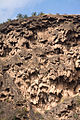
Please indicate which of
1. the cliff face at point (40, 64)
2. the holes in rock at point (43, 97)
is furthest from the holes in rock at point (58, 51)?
the holes in rock at point (43, 97)

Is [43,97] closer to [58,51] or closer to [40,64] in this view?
[40,64]

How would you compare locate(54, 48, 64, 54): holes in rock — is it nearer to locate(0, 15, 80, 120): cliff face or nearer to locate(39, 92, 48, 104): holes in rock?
locate(0, 15, 80, 120): cliff face

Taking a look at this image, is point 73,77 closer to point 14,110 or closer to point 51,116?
point 51,116

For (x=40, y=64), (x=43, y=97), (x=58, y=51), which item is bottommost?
(x=43, y=97)

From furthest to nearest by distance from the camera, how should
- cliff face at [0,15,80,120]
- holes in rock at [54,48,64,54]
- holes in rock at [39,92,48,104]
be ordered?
holes in rock at [54,48,64,54]
holes in rock at [39,92,48,104]
cliff face at [0,15,80,120]

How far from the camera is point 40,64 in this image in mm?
18109

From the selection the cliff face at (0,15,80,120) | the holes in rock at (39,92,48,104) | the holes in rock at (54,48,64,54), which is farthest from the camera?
the holes in rock at (54,48,64,54)

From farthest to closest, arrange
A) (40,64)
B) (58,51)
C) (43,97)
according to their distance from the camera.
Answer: (58,51)
(40,64)
(43,97)

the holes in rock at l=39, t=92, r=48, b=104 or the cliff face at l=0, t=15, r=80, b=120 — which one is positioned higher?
the cliff face at l=0, t=15, r=80, b=120

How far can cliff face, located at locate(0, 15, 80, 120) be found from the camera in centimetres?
1667

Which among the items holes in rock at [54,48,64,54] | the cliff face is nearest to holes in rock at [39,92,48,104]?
the cliff face

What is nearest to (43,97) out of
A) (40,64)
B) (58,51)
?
(40,64)

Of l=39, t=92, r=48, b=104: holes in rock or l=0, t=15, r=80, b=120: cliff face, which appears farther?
l=39, t=92, r=48, b=104: holes in rock

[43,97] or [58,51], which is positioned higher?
[58,51]
